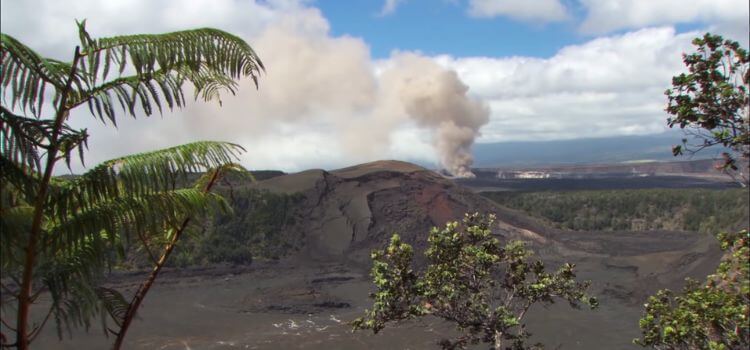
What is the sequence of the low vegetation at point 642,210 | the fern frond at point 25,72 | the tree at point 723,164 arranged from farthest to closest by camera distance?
the low vegetation at point 642,210 < the tree at point 723,164 < the fern frond at point 25,72

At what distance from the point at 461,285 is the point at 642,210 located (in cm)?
6015

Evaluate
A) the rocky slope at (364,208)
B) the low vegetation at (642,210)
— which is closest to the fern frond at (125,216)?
the rocky slope at (364,208)

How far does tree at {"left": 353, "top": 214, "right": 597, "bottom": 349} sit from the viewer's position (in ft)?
30.9

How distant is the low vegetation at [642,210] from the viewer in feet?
189

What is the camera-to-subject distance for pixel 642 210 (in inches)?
2507

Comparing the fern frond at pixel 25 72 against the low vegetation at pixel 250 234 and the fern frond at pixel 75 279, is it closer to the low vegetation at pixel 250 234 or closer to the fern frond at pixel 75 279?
the fern frond at pixel 75 279

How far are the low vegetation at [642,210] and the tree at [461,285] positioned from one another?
50.3 meters

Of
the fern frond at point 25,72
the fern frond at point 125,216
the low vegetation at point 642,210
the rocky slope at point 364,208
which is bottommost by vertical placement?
the low vegetation at point 642,210

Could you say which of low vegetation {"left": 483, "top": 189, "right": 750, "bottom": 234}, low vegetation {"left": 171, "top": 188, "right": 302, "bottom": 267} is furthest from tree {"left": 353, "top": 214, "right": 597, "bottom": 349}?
low vegetation {"left": 483, "top": 189, "right": 750, "bottom": 234}

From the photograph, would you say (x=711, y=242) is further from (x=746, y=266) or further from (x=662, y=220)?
(x=746, y=266)

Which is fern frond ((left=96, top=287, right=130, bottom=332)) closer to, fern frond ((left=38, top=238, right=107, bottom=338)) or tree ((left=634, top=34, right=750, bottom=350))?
fern frond ((left=38, top=238, right=107, bottom=338))

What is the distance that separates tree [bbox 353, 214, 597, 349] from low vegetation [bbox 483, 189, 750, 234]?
50.3 meters

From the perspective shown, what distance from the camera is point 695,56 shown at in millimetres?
6230

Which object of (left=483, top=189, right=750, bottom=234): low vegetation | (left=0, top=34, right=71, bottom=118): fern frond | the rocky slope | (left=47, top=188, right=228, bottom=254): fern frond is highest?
(left=0, top=34, right=71, bottom=118): fern frond
